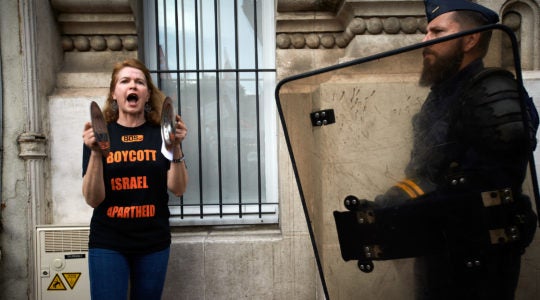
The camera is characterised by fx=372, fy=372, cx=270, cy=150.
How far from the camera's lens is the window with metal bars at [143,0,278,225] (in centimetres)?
343

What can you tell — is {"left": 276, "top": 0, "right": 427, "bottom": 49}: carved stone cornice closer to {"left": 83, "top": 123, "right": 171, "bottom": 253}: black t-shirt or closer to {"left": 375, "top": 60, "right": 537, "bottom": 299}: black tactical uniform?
{"left": 83, "top": 123, "right": 171, "bottom": 253}: black t-shirt

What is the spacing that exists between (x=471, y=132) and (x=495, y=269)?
39cm

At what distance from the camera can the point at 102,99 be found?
2.99 m

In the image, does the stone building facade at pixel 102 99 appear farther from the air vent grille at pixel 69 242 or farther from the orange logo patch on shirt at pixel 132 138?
the orange logo patch on shirt at pixel 132 138

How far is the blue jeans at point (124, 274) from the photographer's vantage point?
1965 millimetres

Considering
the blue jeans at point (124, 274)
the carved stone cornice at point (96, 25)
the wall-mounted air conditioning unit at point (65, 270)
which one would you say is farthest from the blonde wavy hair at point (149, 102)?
the carved stone cornice at point (96, 25)

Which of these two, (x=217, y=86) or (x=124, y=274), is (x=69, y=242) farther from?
(x=217, y=86)

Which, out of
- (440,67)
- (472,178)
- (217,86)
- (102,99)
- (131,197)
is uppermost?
(217,86)

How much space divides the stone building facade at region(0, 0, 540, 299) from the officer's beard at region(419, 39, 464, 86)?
206cm

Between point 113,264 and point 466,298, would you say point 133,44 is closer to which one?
point 113,264

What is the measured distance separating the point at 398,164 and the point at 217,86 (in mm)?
2525

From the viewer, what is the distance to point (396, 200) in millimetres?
1127

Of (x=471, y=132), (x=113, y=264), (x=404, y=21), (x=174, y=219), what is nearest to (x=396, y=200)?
(x=471, y=132)

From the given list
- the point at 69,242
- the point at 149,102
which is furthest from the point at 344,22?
the point at 69,242
